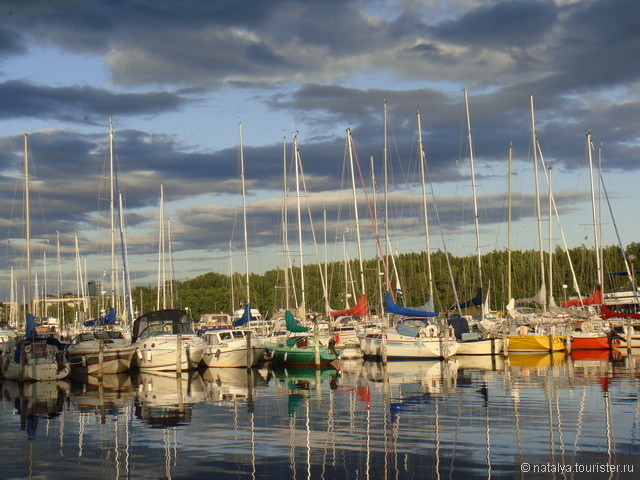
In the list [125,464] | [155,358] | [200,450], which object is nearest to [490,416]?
[200,450]

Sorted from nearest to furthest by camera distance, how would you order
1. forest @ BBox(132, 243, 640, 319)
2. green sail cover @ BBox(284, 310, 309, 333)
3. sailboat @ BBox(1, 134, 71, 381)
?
sailboat @ BBox(1, 134, 71, 381)
green sail cover @ BBox(284, 310, 309, 333)
forest @ BBox(132, 243, 640, 319)

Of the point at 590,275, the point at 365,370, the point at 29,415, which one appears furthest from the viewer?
the point at 590,275

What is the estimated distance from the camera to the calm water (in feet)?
55.2

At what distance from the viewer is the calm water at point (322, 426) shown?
1683cm

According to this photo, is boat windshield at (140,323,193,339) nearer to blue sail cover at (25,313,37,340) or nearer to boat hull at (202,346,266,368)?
boat hull at (202,346,266,368)

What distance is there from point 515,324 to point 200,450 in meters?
44.3

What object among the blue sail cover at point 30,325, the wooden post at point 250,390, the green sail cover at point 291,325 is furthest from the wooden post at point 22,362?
the green sail cover at point 291,325

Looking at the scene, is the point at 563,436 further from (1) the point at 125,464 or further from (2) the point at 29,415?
(2) the point at 29,415

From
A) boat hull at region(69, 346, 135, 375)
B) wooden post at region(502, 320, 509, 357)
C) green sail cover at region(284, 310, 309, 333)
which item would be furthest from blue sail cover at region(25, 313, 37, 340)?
wooden post at region(502, 320, 509, 357)

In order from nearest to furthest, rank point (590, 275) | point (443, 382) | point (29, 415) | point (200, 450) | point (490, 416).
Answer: point (200, 450) < point (490, 416) < point (29, 415) < point (443, 382) < point (590, 275)

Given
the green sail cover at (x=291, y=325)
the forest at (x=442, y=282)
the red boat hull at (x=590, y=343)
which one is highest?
the forest at (x=442, y=282)

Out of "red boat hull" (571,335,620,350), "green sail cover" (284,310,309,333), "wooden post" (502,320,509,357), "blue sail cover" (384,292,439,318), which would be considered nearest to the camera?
"green sail cover" (284,310,309,333)

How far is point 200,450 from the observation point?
18.8 m

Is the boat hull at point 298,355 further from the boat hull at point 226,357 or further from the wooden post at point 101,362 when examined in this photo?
the wooden post at point 101,362
